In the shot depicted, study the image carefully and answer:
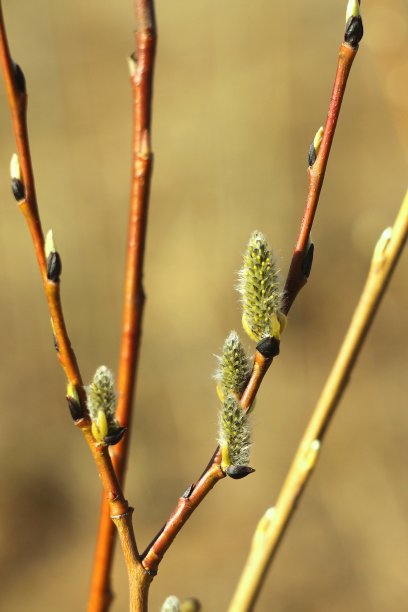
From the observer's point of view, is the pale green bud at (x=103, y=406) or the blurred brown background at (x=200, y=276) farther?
the blurred brown background at (x=200, y=276)

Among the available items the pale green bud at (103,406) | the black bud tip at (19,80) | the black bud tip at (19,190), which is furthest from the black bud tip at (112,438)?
the black bud tip at (19,80)

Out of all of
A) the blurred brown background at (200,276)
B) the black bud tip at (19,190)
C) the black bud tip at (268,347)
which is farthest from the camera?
the blurred brown background at (200,276)

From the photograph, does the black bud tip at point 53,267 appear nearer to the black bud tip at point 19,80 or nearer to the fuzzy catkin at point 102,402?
the fuzzy catkin at point 102,402

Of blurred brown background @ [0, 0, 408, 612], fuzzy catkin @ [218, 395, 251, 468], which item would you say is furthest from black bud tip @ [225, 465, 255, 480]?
blurred brown background @ [0, 0, 408, 612]

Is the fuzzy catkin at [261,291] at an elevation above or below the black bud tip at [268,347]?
above

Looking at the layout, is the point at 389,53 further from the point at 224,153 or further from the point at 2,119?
Answer: the point at 2,119

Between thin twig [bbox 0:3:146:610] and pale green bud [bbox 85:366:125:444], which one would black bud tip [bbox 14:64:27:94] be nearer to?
thin twig [bbox 0:3:146:610]
